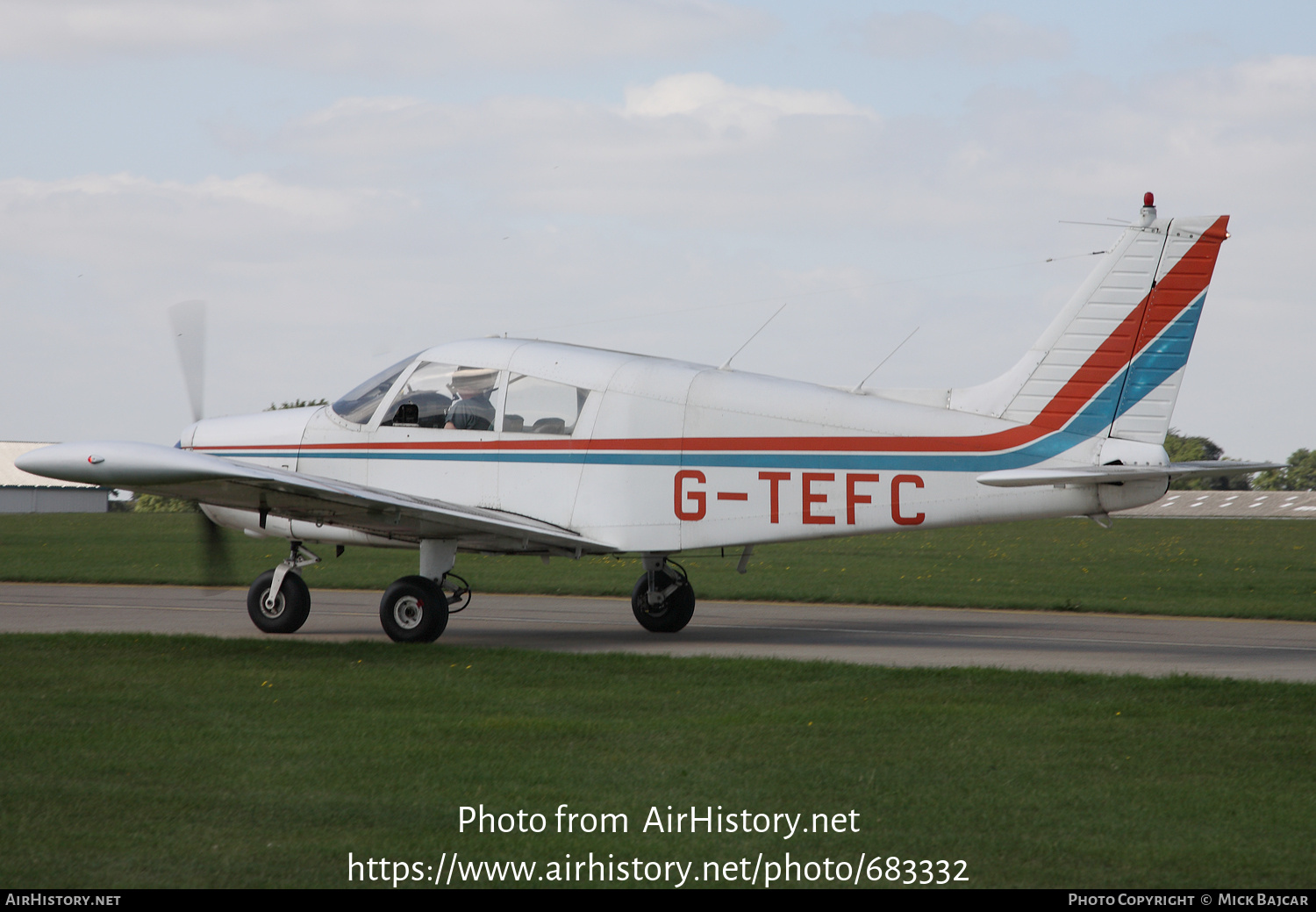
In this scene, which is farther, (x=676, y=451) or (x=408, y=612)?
(x=676, y=451)

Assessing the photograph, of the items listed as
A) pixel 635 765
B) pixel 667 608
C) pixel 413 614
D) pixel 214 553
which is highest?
pixel 214 553

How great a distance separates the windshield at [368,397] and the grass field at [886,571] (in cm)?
565

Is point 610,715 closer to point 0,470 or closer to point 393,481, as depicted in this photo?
point 393,481

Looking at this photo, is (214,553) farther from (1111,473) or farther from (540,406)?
(1111,473)

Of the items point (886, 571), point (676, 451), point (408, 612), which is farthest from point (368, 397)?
point (886, 571)

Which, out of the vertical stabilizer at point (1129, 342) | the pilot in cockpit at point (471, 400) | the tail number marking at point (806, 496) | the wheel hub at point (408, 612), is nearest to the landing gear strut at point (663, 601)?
the tail number marking at point (806, 496)

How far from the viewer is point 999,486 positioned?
504 inches

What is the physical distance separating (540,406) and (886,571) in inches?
496

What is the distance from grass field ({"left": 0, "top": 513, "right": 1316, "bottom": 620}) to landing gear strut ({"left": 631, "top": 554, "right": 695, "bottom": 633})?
462 cm

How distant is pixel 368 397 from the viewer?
14.8m

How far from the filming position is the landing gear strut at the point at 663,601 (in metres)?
15.0

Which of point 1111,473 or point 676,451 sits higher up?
point 676,451
